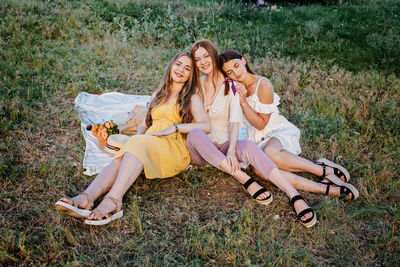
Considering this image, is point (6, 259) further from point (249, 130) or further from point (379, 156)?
point (379, 156)

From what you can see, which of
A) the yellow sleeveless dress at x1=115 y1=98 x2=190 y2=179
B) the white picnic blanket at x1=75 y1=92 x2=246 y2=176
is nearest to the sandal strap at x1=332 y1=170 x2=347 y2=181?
the white picnic blanket at x1=75 y1=92 x2=246 y2=176

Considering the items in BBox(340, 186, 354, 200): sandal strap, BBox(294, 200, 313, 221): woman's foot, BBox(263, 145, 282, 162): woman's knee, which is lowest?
BBox(340, 186, 354, 200): sandal strap

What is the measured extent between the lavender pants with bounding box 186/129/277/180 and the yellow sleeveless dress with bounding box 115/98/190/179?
161 millimetres

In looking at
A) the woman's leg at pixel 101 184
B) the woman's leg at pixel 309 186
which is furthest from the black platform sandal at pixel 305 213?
the woman's leg at pixel 101 184

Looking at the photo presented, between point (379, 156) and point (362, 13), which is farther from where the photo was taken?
point (362, 13)

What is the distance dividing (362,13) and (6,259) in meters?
10.4

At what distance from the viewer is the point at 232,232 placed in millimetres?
2924

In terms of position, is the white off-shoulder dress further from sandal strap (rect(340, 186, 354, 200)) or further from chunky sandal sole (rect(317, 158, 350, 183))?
sandal strap (rect(340, 186, 354, 200))

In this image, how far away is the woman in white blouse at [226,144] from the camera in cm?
329

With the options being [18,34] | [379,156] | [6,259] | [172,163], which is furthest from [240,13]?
[6,259]

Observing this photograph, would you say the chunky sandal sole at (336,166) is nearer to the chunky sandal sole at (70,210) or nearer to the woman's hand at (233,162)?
the woman's hand at (233,162)

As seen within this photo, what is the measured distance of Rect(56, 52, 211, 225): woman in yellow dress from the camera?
9.79 ft

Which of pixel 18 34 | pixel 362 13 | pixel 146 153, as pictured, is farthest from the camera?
pixel 362 13

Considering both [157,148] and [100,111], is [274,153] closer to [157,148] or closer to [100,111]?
[157,148]
